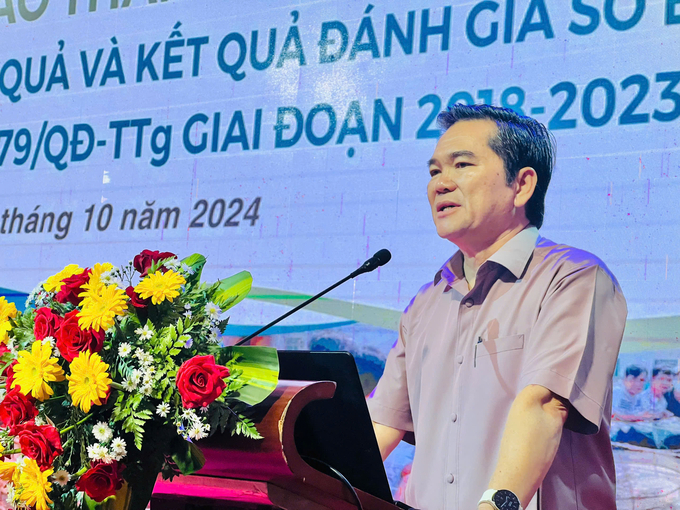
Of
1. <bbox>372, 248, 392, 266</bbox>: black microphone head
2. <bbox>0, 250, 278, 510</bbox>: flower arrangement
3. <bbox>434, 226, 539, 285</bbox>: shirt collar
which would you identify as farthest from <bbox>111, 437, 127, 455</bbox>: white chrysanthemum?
<bbox>434, 226, 539, 285</bbox>: shirt collar

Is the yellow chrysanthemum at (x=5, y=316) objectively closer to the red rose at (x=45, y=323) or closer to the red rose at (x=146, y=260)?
the red rose at (x=45, y=323)

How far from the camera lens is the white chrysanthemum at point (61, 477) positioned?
1.33 m

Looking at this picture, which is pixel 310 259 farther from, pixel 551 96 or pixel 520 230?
pixel 551 96

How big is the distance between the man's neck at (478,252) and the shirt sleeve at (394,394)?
Result: 0.26 m

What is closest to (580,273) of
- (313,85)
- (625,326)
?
(625,326)

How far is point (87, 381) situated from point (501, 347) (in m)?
1.33

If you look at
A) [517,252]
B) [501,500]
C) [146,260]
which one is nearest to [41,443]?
[146,260]

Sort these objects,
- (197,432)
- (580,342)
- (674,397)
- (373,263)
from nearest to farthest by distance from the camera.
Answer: (197,432) → (373,263) → (580,342) → (674,397)

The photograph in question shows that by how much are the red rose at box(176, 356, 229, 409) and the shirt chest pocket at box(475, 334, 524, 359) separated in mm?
1191

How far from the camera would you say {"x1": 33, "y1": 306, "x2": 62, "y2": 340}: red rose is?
1.40 meters

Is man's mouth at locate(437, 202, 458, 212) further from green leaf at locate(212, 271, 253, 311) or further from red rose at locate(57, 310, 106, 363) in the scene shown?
red rose at locate(57, 310, 106, 363)

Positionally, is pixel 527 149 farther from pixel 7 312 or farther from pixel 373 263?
pixel 7 312

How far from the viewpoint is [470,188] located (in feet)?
8.20

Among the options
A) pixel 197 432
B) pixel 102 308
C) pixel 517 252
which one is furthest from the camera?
pixel 517 252
